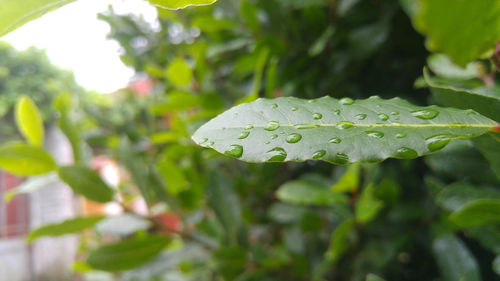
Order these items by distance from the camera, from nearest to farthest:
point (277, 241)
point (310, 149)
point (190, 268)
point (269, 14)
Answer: point (310, 149), point (269, 14), point (190, 268), point (277, 241)

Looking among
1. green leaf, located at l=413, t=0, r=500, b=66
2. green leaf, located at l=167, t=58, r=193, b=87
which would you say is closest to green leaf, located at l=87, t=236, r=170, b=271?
green leaf, located at l=167, t=58, r=193, b=87

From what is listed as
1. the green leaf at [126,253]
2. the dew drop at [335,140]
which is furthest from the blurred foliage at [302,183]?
the dew drop at [335,140]

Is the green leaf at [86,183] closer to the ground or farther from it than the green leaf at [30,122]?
closer to the ground

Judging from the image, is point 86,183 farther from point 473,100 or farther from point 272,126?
point 473,100

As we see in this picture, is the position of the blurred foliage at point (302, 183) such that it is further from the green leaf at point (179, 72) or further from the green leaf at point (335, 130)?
the green leaf at point (335, 130)

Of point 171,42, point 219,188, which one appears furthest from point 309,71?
point 171,42

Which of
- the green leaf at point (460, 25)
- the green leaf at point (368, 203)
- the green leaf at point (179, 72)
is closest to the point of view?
the green leaf at point (460, 25)

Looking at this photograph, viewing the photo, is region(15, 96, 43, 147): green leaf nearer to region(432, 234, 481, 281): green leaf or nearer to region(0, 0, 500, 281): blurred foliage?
region(0, 0, 500, 281): blurred foliage

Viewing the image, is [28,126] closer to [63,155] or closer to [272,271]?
[272,271]
